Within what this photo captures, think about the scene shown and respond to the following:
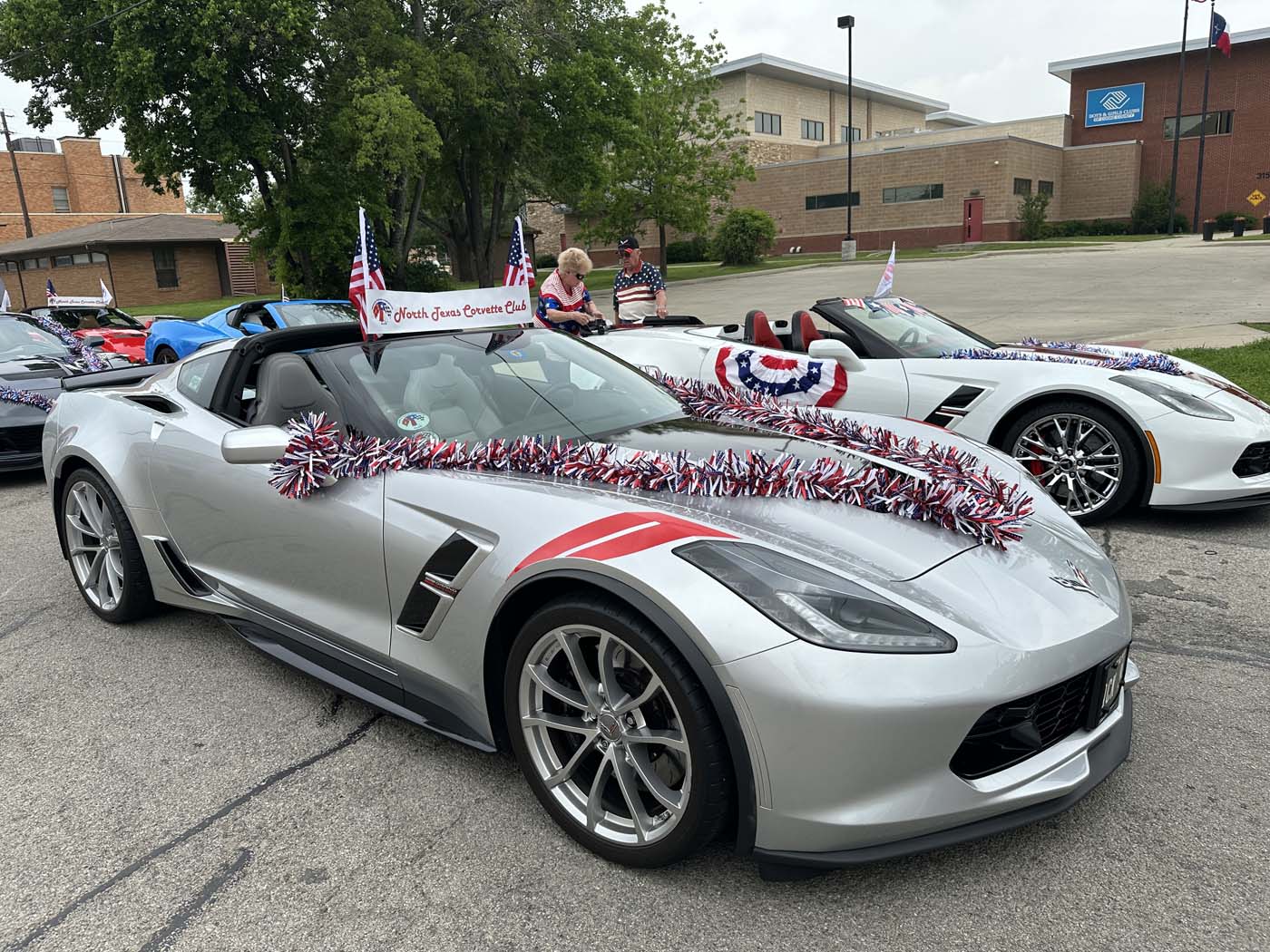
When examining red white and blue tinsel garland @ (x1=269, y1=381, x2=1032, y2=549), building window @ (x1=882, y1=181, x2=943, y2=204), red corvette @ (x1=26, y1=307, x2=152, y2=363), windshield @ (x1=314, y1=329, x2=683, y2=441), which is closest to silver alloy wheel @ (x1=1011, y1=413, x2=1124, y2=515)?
red white and blue tinsel garland @ (x1=269, y1=381, x2=1032, y2=549)

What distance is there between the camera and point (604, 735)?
2.40 metres

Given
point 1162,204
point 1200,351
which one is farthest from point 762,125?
point 1200,351

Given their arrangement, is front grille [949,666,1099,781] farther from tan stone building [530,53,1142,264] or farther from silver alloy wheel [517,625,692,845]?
tan stone building [530,53,1142,264]

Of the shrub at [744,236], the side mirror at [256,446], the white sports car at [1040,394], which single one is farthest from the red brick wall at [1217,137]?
the side mirror at [256,446]

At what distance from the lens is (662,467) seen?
2.77 m

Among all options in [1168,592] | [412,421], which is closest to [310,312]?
[412,421]

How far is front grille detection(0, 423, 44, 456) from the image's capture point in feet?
24.0

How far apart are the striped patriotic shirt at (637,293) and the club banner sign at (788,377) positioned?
8.77 ft

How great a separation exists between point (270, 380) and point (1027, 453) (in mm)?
4012

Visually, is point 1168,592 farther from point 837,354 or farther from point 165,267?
point 165,267

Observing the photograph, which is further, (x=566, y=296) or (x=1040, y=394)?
(x=566, y=296)

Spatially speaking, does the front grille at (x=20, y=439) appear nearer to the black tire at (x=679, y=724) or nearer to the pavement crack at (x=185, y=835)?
the pavement crack at (x=185, y=835)

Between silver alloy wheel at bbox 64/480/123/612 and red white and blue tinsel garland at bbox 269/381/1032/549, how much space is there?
5.28 feet

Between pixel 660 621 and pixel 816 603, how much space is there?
1.18ft
